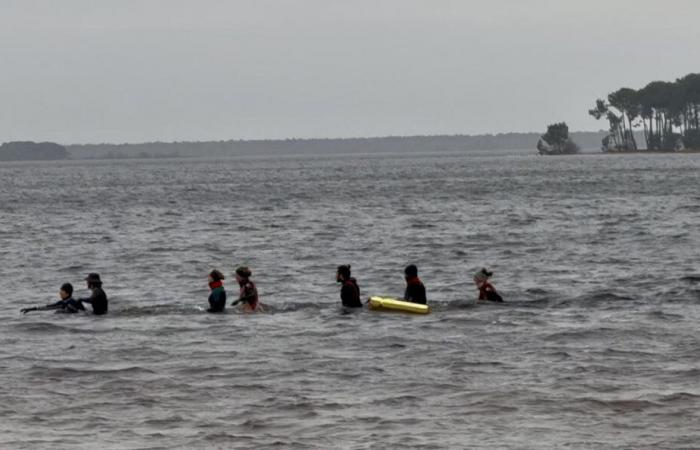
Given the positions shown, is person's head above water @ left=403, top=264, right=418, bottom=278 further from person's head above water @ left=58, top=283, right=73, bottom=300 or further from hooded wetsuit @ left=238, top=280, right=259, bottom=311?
person's head above water @ left=58, top=283, right=73, bottom=300

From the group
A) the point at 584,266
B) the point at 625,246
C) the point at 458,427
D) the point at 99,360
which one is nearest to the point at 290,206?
the point at 625,246

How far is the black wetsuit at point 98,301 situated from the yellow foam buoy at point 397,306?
20.2 feet

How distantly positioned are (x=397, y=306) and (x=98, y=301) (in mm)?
6848

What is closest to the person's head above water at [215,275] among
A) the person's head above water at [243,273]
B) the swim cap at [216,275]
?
the swim cap at [216,275]

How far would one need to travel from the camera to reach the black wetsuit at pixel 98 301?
34.3 m

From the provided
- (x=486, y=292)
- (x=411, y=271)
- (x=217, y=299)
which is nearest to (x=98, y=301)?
(x=217, y=299)

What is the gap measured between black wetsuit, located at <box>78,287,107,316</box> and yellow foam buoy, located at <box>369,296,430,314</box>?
6.15 m

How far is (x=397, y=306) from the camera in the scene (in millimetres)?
33594

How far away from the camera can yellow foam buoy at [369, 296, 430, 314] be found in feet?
110

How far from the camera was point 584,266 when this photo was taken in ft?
161

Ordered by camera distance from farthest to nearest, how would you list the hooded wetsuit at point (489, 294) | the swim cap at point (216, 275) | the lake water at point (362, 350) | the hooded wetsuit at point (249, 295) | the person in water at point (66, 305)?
the hooded wetsuit at point (489, 294) → the person in water at point (66, 305) → the hooded wetsuit at point (249, 295) → the swim cap at point (216, 275) → the lake water at point (362, 350)

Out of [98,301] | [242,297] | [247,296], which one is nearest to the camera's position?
[242,297]

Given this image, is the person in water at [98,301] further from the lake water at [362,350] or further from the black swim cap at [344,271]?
the black swim cap at [344,271]

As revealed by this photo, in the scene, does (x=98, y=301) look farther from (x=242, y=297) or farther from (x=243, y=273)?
(x=243, y=273)
